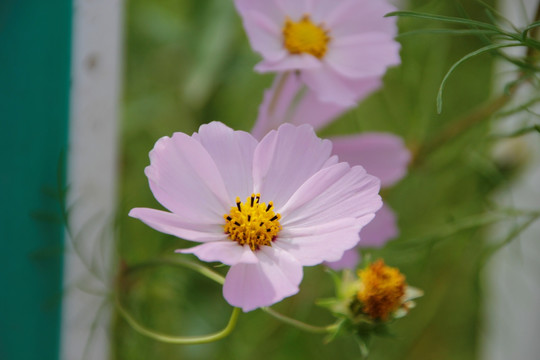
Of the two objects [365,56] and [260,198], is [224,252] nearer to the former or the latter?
[260,198]

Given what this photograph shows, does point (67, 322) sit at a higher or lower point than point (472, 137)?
lower

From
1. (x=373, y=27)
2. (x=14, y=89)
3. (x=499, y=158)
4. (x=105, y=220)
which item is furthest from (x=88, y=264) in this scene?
(x=499, y=158)

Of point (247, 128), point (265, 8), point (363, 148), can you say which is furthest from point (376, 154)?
point (247, 128)

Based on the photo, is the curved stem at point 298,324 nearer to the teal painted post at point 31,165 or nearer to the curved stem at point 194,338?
the curved stem at point 194,338

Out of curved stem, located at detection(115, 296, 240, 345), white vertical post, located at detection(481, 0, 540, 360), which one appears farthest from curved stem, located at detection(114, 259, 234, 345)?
white vertical post, located at detection(481, 0, 540, 360)

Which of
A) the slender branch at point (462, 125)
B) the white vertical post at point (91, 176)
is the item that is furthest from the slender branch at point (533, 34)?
the white vertical post at point (91, 176)

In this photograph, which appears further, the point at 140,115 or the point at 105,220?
the point at 140,115

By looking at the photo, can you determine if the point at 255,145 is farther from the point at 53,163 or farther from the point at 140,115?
the point at 140,115
